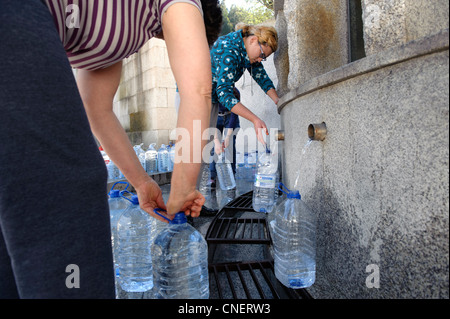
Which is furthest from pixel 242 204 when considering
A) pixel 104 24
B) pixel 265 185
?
pixel 104 24

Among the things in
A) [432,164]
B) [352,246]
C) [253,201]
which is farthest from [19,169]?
[253,201]

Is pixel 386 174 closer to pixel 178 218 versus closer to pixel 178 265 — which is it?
pixel 178 218

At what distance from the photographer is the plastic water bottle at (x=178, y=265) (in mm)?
1768

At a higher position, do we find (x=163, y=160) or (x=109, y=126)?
(x=109, y=126)

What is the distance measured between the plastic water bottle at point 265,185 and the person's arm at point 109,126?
1916mm

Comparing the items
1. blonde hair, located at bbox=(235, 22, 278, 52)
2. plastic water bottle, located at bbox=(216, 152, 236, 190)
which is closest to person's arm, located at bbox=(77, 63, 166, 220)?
blonde hair, located at bbox=(235, 22, 278, 52)

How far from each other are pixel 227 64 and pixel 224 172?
2.48 m

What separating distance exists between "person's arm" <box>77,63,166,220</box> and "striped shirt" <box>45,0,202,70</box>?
1.01 ft

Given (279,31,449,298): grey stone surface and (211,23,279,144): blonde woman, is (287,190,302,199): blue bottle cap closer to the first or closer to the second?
(279,31,449,298): grey stone surface

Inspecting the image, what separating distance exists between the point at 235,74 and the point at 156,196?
212 cm

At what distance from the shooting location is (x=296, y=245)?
2072 mm

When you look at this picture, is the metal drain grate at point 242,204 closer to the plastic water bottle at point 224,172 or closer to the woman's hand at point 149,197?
the plastic water bottle at point 224,172

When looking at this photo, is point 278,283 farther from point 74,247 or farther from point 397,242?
point 74,247

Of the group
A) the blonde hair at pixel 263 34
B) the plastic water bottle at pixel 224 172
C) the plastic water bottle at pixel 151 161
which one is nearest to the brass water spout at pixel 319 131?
the blonde hair at pixel 263 34
